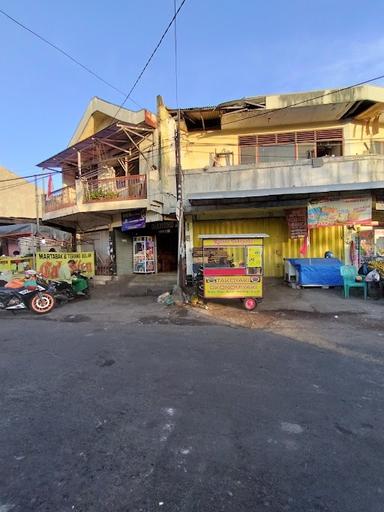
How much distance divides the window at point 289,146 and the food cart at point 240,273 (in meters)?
7.05

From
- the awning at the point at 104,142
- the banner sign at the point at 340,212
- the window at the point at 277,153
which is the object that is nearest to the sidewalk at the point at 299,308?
the banner sign at the point at 340,212

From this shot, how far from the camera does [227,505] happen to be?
7.58 ft

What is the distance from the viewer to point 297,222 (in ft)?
46.1

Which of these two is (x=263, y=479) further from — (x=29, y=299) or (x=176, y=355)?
(x=29, y=299)

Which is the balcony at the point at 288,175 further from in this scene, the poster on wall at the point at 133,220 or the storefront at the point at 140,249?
the storefront at the point at 140,249

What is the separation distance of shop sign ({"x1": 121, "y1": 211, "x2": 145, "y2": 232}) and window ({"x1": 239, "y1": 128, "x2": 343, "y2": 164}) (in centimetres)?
544

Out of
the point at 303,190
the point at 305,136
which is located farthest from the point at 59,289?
the point at 305,136

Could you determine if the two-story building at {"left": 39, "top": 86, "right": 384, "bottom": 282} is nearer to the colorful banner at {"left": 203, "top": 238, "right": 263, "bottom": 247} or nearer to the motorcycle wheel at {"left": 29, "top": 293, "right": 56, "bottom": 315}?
the colorful banner at {"left": 203, "top": 238, "right": 263, "bottom": 247}

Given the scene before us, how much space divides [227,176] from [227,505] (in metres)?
13.3

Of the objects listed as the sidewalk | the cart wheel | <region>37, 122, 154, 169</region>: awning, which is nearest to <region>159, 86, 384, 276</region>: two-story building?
<region>37, 122, 154, 169</region>: awning

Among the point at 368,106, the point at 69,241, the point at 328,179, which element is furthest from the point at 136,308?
the point at 69,241

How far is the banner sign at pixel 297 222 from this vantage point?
1391 centimetres

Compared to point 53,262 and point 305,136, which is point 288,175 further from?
point 53,262

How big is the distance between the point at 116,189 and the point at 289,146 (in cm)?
841
